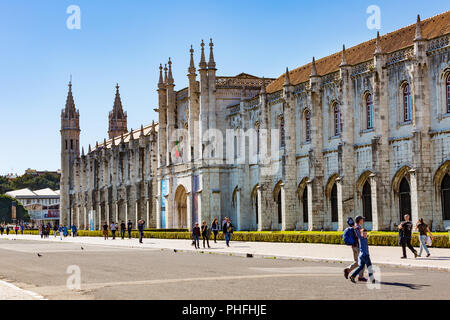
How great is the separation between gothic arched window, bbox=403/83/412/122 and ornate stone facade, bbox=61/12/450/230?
55 millimetres

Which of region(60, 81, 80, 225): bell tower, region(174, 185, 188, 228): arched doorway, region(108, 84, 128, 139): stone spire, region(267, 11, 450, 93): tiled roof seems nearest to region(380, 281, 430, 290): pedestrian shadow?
region(267, 11, 450, 93): tiled roof

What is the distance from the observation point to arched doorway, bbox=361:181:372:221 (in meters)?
40.5

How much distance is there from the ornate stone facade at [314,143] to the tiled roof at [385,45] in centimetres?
13

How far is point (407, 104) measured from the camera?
3722cm

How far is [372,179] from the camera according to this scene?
37.8m

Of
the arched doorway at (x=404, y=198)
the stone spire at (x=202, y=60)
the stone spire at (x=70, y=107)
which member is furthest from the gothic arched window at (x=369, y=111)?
the stone spire at (x=70, y=107)

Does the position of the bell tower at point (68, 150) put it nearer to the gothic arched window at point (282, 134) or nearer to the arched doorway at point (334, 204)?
the gothic arched window at point (282, 134)

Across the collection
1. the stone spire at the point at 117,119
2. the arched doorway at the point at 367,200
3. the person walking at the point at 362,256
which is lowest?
the person walking at the point at 362,256

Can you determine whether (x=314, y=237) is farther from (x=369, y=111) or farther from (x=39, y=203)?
(x=39, y=203)

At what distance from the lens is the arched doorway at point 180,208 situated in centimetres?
6153

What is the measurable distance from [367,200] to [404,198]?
11.4 ft

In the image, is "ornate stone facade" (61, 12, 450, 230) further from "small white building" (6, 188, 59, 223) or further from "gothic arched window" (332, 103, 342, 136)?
"small white building" (6, 188, 59, 223)
